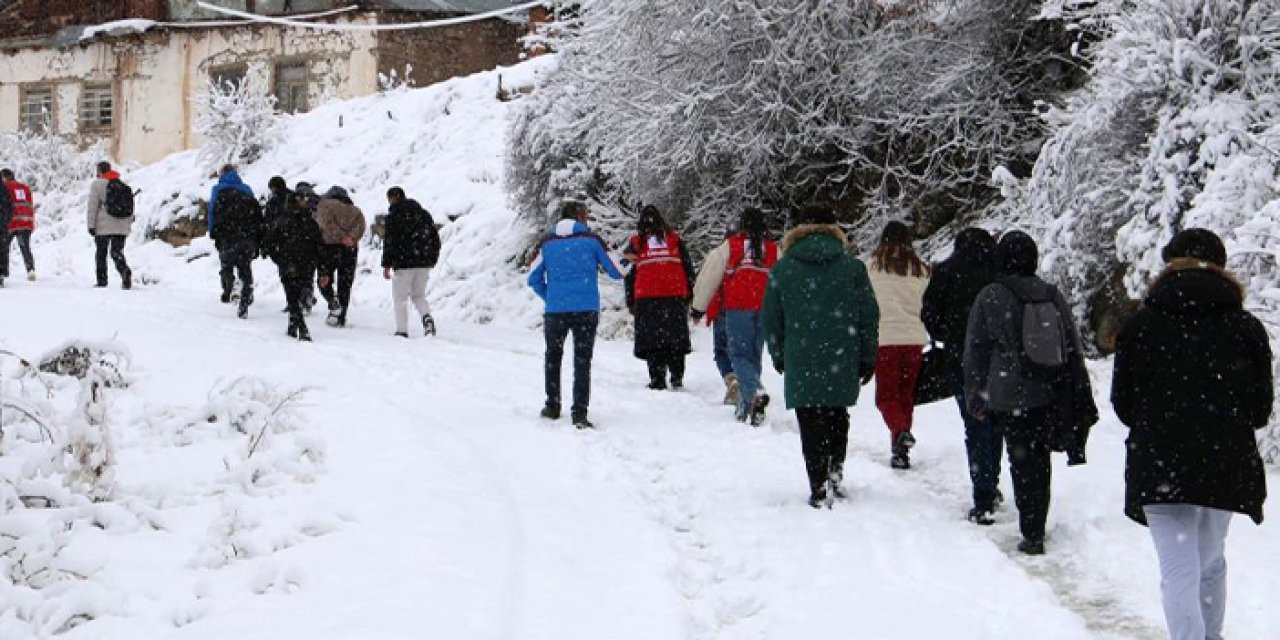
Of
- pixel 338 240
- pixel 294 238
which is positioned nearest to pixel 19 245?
pixel 338 240

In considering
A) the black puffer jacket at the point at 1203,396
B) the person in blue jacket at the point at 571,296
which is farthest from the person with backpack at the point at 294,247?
the black puffer jacket at the point at 1203,396

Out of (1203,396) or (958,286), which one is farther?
(958,286)

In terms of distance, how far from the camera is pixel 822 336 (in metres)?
7.27

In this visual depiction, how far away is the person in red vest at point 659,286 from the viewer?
11258mm

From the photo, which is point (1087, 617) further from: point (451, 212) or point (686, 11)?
point (451, 212)

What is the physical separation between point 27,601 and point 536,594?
2.17 m

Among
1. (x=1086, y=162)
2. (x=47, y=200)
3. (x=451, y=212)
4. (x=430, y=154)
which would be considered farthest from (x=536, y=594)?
(x=47, y=200)

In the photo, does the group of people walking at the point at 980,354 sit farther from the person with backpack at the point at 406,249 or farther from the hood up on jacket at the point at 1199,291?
the person with backpack at the point at 406,249

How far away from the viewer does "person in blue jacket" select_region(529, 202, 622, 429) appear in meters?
9.75

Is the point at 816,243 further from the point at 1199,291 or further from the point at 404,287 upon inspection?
the point at 404,287

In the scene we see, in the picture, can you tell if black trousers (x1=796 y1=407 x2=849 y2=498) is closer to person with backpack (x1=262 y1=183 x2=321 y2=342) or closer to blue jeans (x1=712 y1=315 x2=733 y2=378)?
blue jeans (x1=712 y1=315 x2=733 y2=378)

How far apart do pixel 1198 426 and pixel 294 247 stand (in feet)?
37.7

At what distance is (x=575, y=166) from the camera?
1705cm

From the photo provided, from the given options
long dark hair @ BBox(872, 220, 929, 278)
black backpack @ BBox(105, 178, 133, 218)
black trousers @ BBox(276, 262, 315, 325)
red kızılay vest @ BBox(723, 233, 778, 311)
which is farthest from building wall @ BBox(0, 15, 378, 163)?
long dark hair @ BBox(872, 220, 929, 278)
